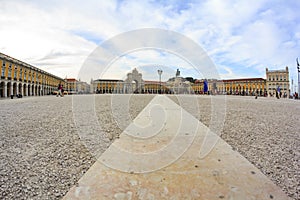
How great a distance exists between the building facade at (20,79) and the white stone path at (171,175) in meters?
40.4

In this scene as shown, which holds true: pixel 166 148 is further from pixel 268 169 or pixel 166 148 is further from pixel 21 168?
pixel 21 168

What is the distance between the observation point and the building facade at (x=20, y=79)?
36338mm

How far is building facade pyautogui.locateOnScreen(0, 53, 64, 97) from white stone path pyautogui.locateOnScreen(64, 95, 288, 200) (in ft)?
133

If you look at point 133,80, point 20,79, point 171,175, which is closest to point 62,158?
point 171,175

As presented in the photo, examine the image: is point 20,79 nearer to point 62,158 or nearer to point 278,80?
point 62,158

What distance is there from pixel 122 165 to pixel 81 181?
651 millimetres

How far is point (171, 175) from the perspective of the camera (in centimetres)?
241

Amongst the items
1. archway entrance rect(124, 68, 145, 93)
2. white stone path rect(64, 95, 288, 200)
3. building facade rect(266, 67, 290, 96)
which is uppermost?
building facade rect(266, 67, 290, 96)

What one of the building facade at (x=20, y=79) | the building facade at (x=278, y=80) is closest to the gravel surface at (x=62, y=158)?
the building facade at (x=20, y=79)

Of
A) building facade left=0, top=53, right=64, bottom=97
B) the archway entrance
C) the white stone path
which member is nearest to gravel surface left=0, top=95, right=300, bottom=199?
the white stone path

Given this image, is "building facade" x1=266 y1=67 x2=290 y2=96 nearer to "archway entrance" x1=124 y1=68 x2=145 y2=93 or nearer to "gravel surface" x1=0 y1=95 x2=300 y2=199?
"archway entrance" x1=124 y1=68 x2=145 y2=93

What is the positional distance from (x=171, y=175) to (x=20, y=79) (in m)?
50.7

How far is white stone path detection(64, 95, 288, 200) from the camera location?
200 centimetres

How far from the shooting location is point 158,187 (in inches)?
84.0
